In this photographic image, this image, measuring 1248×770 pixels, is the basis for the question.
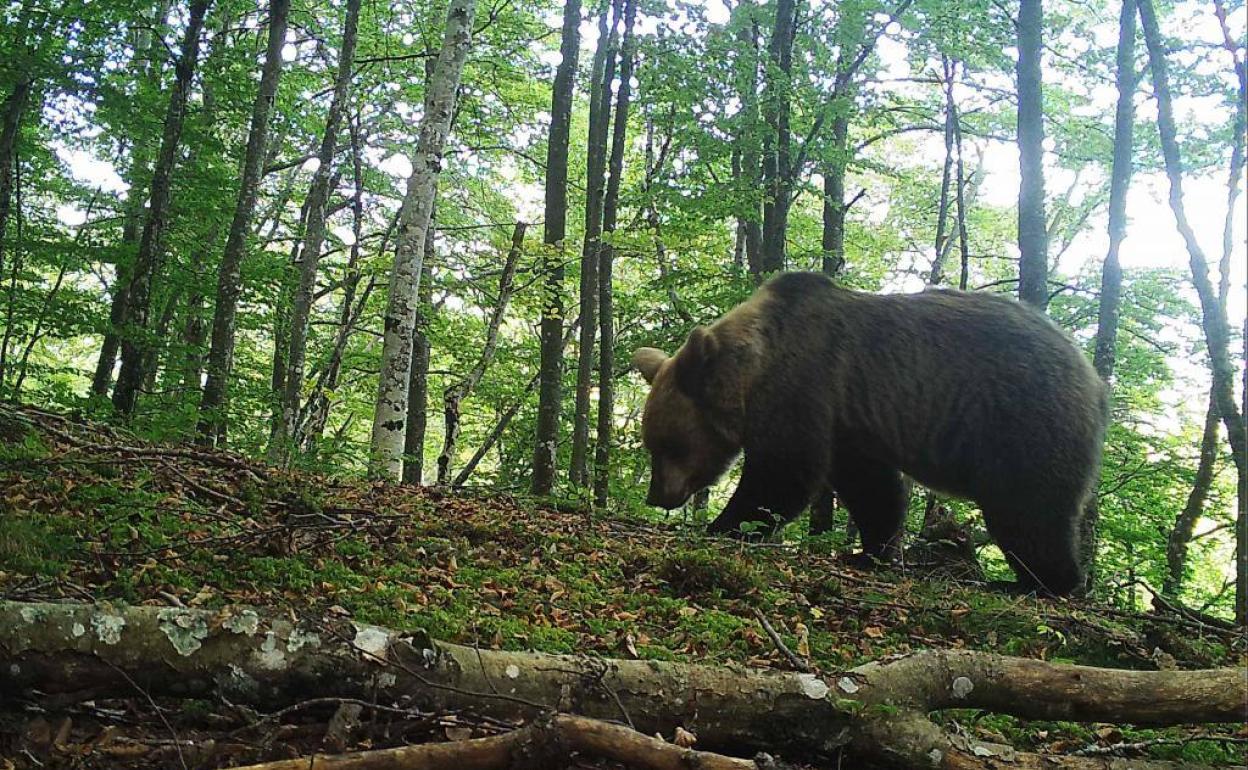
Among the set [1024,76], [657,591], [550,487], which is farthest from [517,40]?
[657,591]

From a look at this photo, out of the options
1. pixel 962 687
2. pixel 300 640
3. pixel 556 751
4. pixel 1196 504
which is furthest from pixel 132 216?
pixel 1196 504

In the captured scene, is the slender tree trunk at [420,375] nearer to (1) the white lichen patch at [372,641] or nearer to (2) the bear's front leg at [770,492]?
(2) the bear's front leg at [770,492]

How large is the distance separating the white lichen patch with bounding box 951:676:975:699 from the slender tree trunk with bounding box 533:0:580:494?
29.3 feet

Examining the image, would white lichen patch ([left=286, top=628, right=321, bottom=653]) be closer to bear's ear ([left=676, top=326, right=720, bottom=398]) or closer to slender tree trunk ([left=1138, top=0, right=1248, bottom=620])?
bear's ear ([left=676, top=326, right=720, bottom=398])

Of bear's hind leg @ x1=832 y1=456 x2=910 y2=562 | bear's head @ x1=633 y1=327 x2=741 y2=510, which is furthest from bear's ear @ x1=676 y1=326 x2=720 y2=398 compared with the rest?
bear's hind leg @ x1=832 y1=456 x2=910 y2=562

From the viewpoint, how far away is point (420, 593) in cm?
432

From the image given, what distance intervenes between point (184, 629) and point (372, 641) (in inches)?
22.0

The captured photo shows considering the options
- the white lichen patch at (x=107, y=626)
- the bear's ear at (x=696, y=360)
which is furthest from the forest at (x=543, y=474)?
the bear's ear at (x=696, y=360)

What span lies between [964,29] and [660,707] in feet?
36.2

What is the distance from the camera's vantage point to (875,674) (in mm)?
2979

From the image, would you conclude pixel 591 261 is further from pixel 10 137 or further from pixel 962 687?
pixel 962 687

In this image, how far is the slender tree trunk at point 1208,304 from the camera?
6046 millimetres

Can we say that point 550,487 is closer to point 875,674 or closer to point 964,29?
point 964,29

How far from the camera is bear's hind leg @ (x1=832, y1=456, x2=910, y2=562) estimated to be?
772 cm
